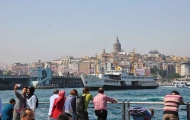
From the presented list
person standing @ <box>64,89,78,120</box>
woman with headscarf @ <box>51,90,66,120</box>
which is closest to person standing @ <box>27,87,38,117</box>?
woman with headscarf @ <box>51,90,66,120</box>

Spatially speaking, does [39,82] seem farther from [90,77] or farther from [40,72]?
[90,77]

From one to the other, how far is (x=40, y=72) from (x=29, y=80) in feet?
14.6

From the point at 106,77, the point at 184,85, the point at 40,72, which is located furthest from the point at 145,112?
the point at 40,72

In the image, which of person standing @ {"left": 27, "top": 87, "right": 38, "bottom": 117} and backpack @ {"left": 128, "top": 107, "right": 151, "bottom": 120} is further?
person standing @ {"left": 27, "top": 87, "right": 38, "bottom": 117}

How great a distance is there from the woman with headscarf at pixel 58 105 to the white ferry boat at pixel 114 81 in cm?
7030

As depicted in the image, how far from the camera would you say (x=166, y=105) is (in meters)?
8.09

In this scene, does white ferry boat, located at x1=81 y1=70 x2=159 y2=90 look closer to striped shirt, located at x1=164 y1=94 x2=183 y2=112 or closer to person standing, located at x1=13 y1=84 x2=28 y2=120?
person standing, located at x1=13 y1=84 x2=28 y2=120

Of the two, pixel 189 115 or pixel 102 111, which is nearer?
pixel 189 115

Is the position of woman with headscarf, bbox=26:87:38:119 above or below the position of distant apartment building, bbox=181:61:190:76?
below

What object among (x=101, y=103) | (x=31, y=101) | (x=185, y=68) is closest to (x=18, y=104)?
(x=31, y=101)

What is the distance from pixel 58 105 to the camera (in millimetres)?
8883

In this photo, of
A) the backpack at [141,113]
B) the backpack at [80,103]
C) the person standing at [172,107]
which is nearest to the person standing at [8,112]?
the backpack at [80,103]

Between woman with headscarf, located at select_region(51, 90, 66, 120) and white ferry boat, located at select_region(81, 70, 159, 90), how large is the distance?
70.3 m

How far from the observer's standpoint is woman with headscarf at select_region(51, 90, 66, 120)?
8.84 meters
